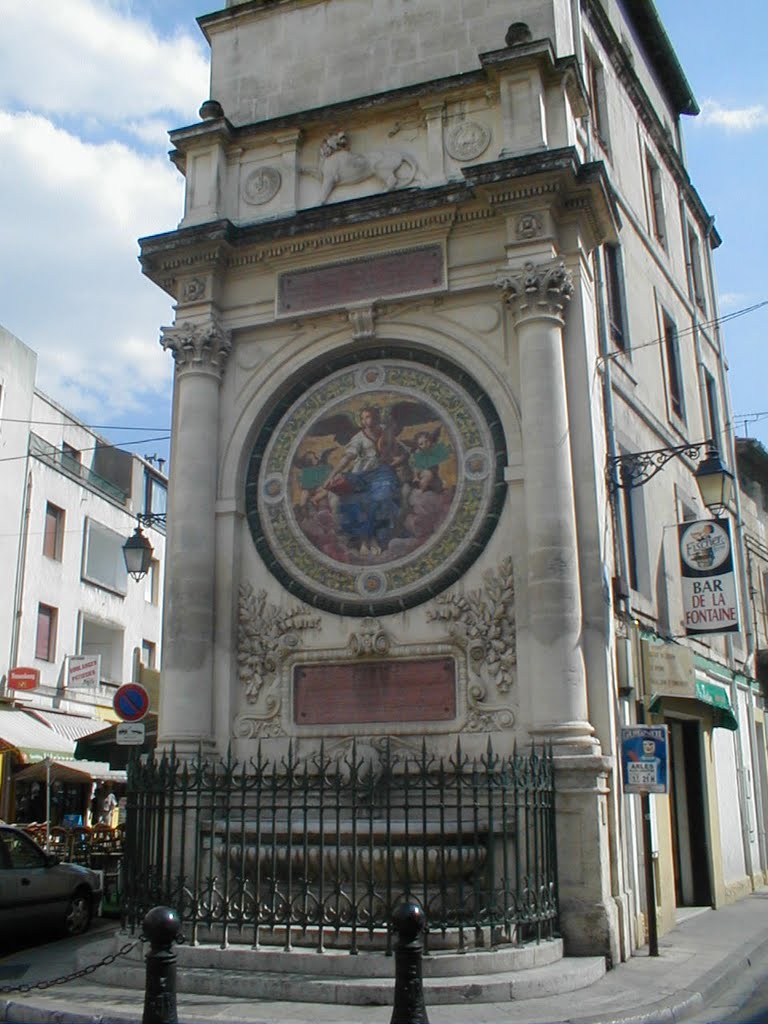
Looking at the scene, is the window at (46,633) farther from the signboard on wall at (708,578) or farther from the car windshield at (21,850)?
the signboard on wall at (708,578)

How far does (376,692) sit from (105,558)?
22.9m

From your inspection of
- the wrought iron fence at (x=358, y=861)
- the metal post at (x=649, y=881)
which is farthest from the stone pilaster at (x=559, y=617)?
the metal post at (x=649, y=881)

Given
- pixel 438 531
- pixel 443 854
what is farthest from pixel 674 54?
pixel 443 854

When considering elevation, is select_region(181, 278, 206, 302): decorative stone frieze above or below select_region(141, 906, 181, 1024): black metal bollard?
above

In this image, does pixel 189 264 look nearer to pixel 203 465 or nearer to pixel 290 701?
pixel 203 465

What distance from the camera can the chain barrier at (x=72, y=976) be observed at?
27.1 feet

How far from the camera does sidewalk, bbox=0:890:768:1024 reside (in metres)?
7.66

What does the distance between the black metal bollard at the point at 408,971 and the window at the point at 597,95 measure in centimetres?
1286

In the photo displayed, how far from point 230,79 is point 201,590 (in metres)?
7.93

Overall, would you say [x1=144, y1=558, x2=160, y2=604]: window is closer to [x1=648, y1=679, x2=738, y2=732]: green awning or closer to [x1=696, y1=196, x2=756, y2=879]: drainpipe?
[x1=696, y1=196, x2=756, y2=879]: drainpipe

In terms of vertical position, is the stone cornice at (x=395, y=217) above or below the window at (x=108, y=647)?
above

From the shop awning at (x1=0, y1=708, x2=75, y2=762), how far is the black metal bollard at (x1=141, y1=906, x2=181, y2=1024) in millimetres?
16985

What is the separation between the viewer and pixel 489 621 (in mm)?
11375

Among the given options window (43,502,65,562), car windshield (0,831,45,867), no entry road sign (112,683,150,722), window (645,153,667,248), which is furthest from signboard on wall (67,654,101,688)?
window (645,153,667,248)
